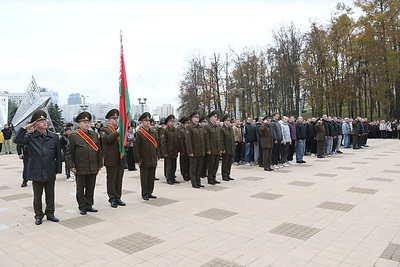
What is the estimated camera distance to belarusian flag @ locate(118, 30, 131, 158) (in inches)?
255

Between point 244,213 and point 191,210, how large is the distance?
105cm

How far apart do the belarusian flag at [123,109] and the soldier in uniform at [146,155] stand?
66 centimetres

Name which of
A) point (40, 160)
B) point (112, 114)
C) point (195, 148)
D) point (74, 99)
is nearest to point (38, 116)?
point (40, 160)

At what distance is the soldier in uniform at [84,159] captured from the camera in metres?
6.16

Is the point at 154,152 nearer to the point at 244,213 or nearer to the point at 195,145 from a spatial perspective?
the point at 195,145

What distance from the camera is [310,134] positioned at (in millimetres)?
15500

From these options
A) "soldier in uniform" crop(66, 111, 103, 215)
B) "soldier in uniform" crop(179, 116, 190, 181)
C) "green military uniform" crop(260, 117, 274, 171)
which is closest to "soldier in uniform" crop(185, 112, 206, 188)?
"soldier in uniform" crop(179, 116, 190, 181)

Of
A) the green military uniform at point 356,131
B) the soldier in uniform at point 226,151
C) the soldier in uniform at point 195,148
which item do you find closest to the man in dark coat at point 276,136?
the soldier in uniform at point 226,151

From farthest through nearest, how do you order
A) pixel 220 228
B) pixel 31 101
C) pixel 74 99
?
pixel 74 99
pixel 31 101
pixel 220 228

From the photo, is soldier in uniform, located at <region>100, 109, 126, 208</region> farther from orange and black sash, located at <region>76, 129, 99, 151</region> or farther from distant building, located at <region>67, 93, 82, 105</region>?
distant building, located at <region>67, 93, 82, 105</region>

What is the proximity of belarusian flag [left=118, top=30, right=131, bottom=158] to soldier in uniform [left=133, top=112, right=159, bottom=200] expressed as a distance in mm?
661

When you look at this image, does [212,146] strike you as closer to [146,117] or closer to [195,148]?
[195,148]

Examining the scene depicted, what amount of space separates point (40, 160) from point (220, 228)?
3372 mm

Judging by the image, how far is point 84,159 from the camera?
20.2 ft
